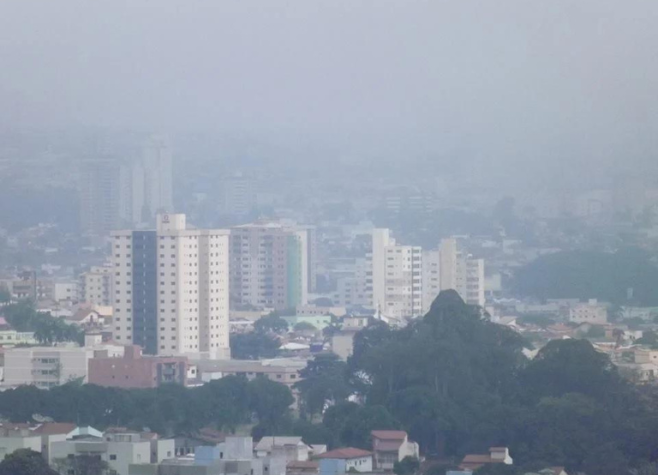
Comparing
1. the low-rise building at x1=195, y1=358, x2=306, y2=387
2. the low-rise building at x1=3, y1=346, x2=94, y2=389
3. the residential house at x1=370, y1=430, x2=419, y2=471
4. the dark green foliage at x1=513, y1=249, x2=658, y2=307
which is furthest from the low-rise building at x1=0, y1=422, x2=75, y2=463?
the dark green foliage at x1=513, y1=249, x2=658, y2=307

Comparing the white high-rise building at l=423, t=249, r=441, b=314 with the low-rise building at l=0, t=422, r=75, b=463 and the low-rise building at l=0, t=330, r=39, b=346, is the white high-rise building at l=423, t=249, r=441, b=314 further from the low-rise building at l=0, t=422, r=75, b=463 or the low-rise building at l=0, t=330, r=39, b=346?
the low-rise building at l=0, t=422, r=75, b=463

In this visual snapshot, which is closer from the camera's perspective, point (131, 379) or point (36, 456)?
point (36, 456)

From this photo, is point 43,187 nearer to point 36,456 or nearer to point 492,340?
point 492,340

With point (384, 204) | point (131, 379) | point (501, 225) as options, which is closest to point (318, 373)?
point (131, 379)

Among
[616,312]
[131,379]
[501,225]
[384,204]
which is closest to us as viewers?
[131,379]

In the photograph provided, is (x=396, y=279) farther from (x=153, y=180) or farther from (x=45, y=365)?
(x=45, y=365)

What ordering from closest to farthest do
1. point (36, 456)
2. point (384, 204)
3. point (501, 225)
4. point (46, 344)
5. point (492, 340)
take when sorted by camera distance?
point (36, 456) < point (492, 340) < point (46, 344) < point (501, 225) < point (384, 204)
